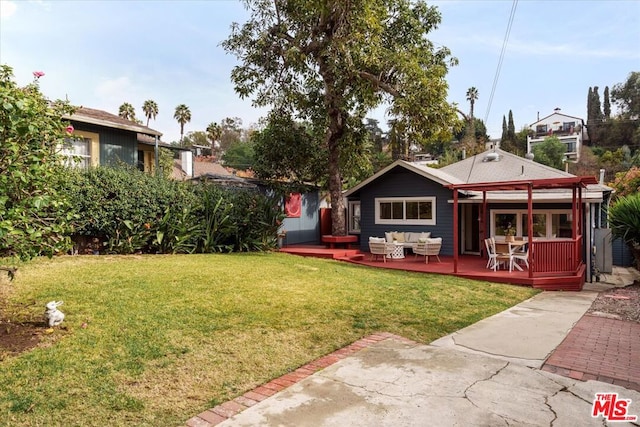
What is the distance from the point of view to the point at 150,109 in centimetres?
5028

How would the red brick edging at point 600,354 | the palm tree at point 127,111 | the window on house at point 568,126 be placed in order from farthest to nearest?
the window on house at point 568,126 < the palm tree at point 127,111 < the red brick edging at point 600,354

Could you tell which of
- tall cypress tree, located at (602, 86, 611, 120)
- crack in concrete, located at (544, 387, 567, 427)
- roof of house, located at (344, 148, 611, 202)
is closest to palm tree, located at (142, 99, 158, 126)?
roof of house, located at (344, 148, 611, 202)

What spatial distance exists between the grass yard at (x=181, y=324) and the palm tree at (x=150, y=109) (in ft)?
148

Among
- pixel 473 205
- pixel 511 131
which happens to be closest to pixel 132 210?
pixel 473 205

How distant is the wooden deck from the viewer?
1056cm

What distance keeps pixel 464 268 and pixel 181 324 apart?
30.5 ft

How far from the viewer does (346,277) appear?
32.0 feet

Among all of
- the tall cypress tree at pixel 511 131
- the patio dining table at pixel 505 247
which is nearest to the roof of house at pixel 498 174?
the patio dining table at pixel 505 247

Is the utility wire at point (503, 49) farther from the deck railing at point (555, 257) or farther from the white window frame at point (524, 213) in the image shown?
the deck railing at point (555, 257)

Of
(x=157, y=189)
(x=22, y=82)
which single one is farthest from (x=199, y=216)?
(x=22, y=82)

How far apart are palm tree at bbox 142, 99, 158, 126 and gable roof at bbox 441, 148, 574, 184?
141ft

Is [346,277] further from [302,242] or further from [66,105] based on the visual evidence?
[302,242]

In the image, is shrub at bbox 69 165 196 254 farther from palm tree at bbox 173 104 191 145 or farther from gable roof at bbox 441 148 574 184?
palm tree at bbox 173 104 191 145

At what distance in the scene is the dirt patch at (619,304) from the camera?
7598mm
